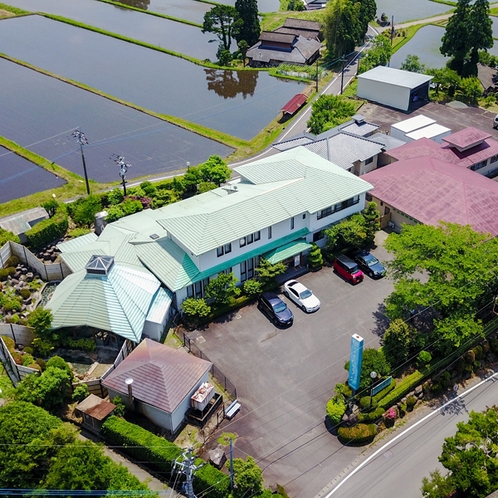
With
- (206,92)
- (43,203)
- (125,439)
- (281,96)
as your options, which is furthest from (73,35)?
(125,439)

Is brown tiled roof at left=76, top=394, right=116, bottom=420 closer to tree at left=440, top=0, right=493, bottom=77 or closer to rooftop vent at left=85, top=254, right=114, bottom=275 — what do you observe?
rooftop vent at left=85, top=254, right=114, bottom=275

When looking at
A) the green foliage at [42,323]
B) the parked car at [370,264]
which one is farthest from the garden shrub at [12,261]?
the parked car at [370,264]

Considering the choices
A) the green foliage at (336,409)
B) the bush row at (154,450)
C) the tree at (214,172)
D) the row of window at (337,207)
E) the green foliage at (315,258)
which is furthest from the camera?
the tree at (214,172)

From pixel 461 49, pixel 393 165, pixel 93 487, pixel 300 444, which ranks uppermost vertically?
pixel 461 49

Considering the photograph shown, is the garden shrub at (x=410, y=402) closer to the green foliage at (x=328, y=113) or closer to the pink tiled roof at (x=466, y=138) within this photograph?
the pink tiled roof at (x=466, y=138)

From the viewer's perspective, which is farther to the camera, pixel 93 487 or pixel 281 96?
pixel 281 96

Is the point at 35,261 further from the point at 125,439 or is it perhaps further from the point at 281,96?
the point at 281,96
